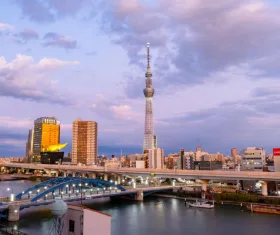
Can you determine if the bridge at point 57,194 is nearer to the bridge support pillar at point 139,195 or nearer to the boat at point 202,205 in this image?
the bridge support pillar at point 139,195

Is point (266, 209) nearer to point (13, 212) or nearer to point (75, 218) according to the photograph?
point (75, 218)

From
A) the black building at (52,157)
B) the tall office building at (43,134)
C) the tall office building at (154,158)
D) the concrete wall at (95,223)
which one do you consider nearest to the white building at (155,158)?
the tall office building at (154,158)

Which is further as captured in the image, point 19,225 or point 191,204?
point 191,204

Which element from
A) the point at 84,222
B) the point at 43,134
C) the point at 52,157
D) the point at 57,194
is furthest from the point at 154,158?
the point at 84,222

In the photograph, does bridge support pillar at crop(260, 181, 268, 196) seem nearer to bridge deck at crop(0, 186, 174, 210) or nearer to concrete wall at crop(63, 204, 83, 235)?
bridge deck at crop(0, 186, 174, 210)

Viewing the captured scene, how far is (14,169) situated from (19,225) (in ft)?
393

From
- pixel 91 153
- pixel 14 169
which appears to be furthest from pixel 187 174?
pixel 91 153

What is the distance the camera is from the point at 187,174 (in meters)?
55.9

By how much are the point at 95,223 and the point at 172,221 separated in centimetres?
1895

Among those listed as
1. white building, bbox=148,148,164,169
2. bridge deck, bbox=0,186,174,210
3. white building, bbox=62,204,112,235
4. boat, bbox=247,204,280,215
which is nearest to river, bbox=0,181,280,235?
bridge deck, bbox=0,186,174,210

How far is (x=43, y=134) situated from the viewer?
190375 millimetres

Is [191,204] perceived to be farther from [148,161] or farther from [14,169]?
[14,169]

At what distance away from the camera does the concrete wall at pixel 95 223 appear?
1553 cm

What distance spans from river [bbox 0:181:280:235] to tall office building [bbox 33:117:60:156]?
15652cm
